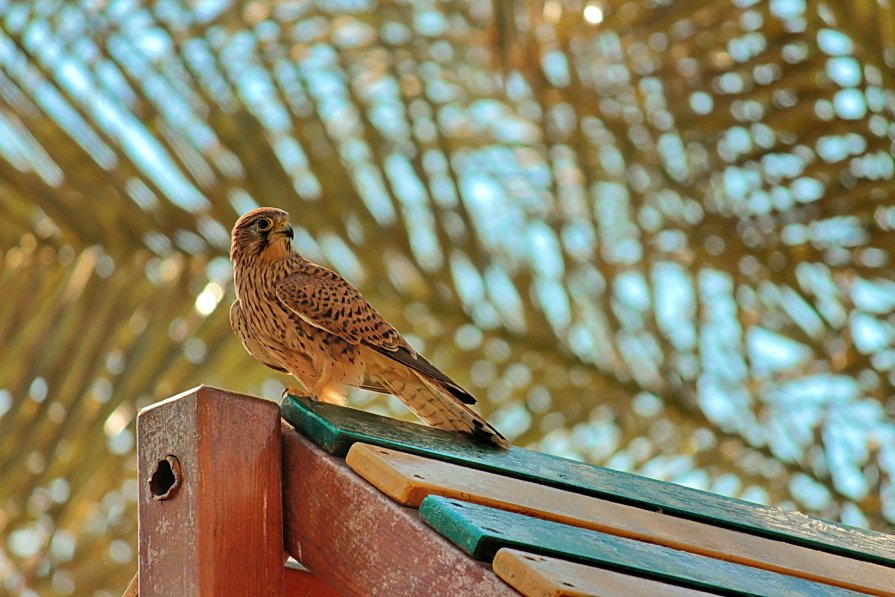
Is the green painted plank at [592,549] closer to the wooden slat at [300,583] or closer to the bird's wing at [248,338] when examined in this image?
the wooden slat at [300,583]

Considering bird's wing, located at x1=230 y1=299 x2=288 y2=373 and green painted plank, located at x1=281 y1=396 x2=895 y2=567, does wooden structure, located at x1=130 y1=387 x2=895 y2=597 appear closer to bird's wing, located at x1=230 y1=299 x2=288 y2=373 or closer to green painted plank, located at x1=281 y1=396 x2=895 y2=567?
green painted plank, located at x1=281 y1=396 x2=895 y2=567

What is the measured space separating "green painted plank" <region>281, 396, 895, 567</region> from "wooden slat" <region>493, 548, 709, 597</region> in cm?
55

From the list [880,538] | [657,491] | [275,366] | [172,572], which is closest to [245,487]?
[172,572]

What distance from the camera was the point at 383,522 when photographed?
2924 millimetres

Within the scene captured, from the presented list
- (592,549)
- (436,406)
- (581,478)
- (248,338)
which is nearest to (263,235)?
(248,338)

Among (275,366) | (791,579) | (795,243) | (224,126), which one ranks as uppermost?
(224,126)

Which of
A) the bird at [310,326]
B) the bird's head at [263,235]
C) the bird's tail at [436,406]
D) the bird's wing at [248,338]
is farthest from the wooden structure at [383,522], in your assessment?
the bird's head at [263,235]

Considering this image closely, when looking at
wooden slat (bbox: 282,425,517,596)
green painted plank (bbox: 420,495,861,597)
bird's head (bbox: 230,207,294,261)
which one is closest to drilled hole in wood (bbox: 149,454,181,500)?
wooden slat (bbox: 282,425,517,596)

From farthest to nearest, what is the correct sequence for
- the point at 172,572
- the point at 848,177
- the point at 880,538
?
the point at 848,177, the point at 880,538, the point at 172,572

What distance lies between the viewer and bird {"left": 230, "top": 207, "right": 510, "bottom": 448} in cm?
491

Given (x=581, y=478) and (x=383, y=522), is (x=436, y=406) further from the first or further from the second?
(x=383, y=522)

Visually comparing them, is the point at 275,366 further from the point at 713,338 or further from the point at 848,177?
the point at 848,177

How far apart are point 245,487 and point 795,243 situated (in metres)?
4.04

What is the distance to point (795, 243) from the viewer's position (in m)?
6.70
